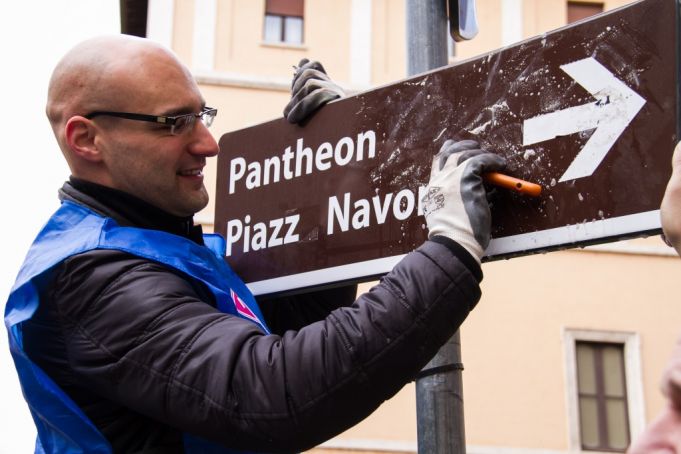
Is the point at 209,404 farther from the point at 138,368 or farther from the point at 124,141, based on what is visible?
the point at 124,141

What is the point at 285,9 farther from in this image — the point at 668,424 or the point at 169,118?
the point at 668,424

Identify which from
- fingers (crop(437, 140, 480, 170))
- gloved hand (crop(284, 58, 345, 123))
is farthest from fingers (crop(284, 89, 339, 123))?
fingers (crop(437, 140, 480, 170))

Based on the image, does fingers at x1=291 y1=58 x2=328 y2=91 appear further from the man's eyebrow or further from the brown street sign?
the man's eyebrow

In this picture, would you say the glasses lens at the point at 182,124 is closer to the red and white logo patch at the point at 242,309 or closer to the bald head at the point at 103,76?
the bald head at the point at 103,76

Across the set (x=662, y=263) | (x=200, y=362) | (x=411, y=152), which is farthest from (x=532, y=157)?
(x=662, y=263)

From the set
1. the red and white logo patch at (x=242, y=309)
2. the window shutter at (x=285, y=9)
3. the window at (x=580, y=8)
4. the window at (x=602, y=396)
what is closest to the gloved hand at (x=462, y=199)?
the red and white logo patch at (x=242, y=309)

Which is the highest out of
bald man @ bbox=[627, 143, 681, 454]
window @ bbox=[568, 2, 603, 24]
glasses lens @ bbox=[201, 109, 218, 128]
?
window @ bbox=[568, 2, 603, 24]

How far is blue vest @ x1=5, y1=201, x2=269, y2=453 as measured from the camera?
203 cm

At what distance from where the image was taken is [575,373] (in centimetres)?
1566

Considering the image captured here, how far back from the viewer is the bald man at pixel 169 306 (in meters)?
1.87

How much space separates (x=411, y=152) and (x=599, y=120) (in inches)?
18.1

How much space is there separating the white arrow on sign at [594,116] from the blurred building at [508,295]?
12.8 m

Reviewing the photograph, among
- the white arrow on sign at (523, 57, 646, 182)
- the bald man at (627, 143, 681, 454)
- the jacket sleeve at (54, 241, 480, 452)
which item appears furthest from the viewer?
the white arrow on sign at (523, 57, 646, 182)

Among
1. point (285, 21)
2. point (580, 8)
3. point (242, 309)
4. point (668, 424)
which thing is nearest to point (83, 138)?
point (242, 309)
